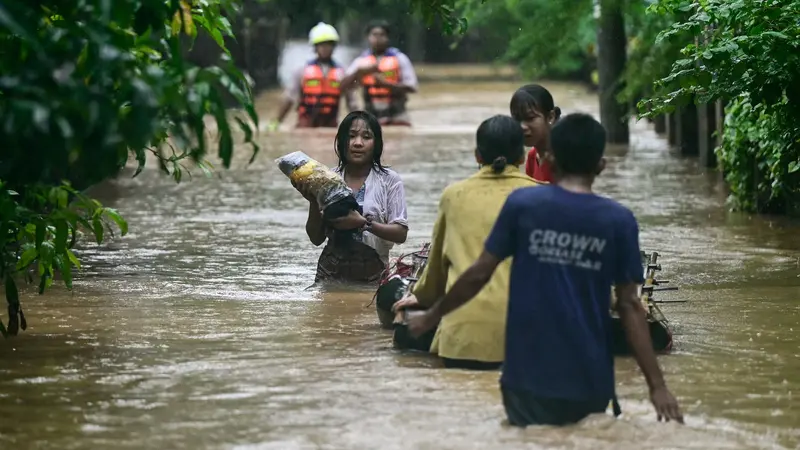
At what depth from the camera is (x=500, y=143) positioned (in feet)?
23.9

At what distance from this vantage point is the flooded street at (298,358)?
6398 mm

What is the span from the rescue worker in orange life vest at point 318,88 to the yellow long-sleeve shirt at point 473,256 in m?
16.6

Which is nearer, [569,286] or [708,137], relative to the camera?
[569,286]

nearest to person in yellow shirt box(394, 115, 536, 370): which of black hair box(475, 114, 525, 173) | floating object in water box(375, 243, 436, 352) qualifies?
black hair box(475, 114, 525, 173)

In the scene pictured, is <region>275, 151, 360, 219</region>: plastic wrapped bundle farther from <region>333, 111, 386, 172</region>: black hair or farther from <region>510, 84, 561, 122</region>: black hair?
<region>510, 84, 561, 122</region>: black hair

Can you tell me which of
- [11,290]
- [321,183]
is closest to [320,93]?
[321,183]

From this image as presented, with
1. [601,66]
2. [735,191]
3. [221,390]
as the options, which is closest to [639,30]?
[601,66]

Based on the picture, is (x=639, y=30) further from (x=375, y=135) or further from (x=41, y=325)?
(x=41, y=325)

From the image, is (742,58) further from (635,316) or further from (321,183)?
(635,316)

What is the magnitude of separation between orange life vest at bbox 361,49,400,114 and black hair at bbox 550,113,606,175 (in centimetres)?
1797

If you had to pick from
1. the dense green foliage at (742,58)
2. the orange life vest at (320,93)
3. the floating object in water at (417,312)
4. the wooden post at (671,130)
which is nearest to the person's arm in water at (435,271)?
the floating object in water at (417,312)

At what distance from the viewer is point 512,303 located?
19.7 ft

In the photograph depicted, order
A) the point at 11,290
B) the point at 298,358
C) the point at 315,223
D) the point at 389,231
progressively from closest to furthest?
the point at 298,358 < the point at 11,290 < the point at 389,231 < the point at 315,223

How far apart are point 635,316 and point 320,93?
1838cm
